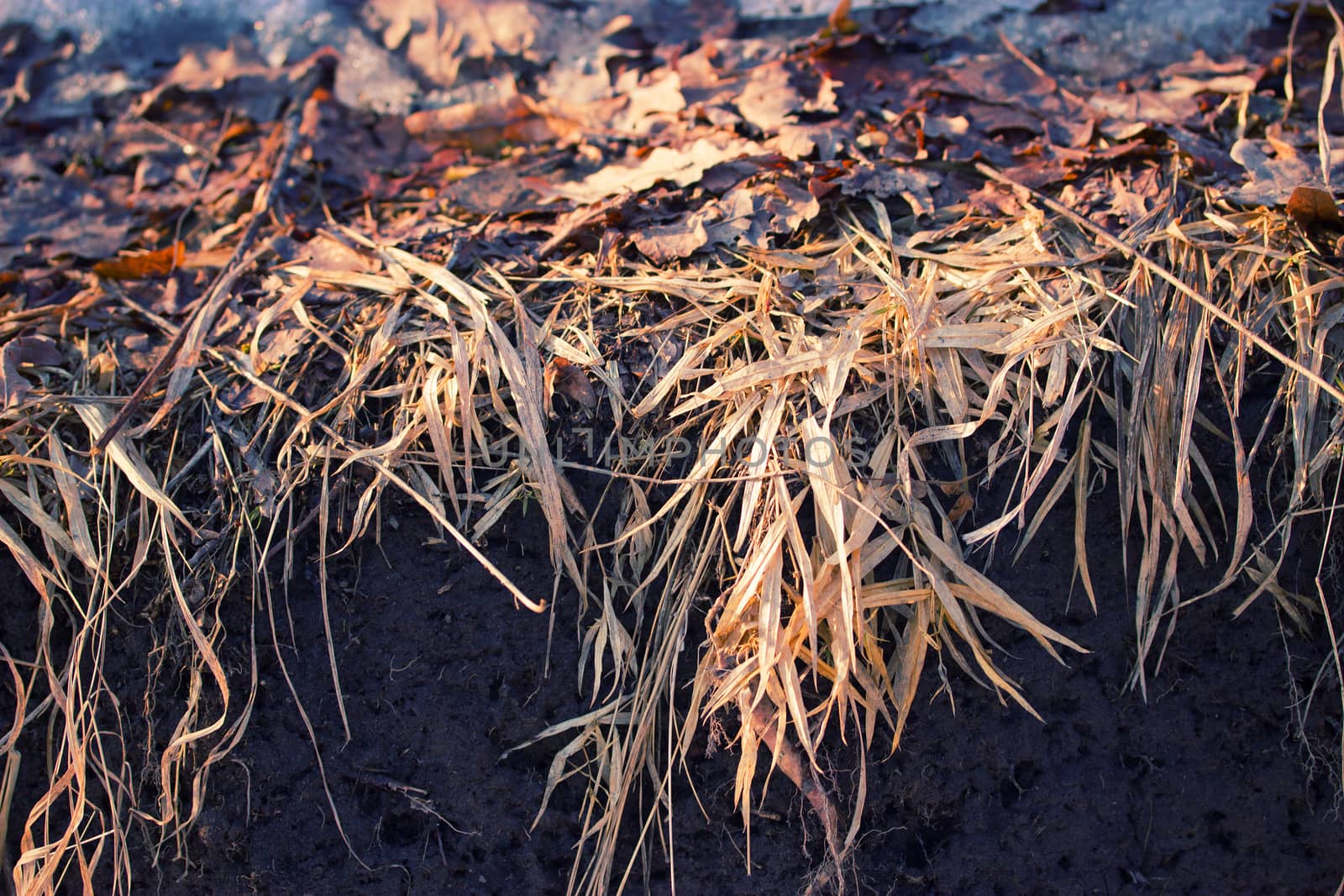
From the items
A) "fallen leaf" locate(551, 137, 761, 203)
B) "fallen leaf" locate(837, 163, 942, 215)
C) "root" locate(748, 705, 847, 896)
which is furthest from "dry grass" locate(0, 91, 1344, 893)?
"fallen leaf" locate(551, 137, 761, 203)

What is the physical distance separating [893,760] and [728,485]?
56cm

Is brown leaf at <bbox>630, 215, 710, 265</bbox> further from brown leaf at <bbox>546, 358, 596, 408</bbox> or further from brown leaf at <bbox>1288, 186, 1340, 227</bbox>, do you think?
brown leaf at <bbox>1288, 186, 1340, 227</bbox>

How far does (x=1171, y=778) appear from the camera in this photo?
149 cm

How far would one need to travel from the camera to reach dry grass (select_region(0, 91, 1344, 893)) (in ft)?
4.64

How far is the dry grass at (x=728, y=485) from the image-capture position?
1.42 m

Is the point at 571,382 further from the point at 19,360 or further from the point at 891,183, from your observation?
the point at 19,360

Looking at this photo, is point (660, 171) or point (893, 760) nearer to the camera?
point (893, 760)

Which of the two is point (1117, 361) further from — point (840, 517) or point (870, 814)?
point (870, 814)

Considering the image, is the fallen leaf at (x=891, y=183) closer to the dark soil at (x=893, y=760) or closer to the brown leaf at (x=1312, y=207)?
the brown leaf at (x=1312, y=207)

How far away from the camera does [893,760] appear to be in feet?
4.81

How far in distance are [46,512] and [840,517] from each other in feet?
4.73

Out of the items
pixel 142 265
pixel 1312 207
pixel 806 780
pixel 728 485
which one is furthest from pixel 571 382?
pixel 1312 207

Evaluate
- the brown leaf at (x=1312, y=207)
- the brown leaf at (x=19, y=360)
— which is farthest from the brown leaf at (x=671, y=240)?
the brown leaf at (x=19, y=360)

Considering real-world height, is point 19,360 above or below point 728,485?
above
